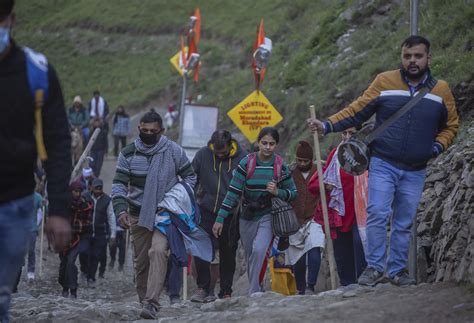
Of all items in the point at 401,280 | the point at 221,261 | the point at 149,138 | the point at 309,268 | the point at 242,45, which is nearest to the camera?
the point at 401,280

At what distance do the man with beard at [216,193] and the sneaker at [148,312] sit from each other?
2438 millimetres

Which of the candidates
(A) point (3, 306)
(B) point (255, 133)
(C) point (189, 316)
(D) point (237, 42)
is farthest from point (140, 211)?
(D) point (237, 42)

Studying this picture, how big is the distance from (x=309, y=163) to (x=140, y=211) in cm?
240

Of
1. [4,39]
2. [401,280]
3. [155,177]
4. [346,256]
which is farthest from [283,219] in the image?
[4,39]

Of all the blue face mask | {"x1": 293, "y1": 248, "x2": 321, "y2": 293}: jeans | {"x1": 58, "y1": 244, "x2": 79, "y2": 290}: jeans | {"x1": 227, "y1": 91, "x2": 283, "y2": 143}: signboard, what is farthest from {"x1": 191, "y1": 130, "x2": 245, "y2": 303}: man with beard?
the blue face mask

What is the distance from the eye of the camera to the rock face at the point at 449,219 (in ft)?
30.4

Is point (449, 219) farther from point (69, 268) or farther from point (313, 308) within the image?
point (69, 268)

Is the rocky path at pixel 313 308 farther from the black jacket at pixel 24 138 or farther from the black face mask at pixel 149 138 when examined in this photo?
the black jacket at pixel 24 138

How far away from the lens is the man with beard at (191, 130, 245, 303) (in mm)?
12352

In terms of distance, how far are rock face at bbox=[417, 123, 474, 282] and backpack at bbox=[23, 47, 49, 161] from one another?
4085 millimetres

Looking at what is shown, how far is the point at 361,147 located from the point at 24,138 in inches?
167

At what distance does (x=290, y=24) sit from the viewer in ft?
127

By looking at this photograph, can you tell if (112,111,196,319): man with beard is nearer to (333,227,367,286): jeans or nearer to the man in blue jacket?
(333,227,367,286): jeans

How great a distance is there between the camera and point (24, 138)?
5.63 meters
